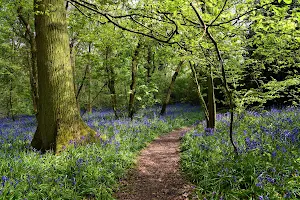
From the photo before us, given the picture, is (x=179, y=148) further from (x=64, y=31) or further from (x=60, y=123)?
(x=64, y=31)

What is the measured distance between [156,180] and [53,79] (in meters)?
3.32

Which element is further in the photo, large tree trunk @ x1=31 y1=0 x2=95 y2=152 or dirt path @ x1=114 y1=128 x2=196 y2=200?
large tree trunk @ x1=31 y1=0 x2=95 y2=152

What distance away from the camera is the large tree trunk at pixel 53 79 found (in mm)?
5645

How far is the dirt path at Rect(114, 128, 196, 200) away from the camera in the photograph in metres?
4.33

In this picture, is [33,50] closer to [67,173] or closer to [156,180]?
[67,173]

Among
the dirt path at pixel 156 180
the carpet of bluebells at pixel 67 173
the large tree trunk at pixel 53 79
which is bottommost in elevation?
the dirt path at pixel 156 180

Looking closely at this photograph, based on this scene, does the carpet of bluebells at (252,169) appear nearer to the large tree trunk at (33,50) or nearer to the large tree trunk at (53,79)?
the large tree trunk at (53,79)

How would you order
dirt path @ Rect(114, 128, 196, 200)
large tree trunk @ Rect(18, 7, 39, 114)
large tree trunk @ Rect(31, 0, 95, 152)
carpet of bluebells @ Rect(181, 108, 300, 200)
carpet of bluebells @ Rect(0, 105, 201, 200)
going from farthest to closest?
large tree trunk @ Rect(18, 7, 39, 114)
large tree trunk @ Rect(31, 0, 95, 152)
dirt path @ Rect(114, 128, 196, 200)
carpet of bluebells @ Rect(0, 105, 201, 200)
carpet of bluebells @ Rect(181, 108, 300, 200)

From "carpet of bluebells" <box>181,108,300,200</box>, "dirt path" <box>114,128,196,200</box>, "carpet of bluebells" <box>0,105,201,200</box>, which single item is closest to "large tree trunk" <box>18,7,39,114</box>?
"carpet of bluebells" <box>0,105,201,200</box>

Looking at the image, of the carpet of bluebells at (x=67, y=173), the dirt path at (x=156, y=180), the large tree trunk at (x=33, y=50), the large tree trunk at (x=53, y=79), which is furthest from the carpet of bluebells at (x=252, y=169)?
the large tree trunk at (x=33, y=50)

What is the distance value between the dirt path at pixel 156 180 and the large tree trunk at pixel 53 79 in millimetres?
1794

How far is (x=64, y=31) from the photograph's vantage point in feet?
19.3

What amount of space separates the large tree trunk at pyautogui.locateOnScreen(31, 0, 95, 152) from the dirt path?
5.89 ft

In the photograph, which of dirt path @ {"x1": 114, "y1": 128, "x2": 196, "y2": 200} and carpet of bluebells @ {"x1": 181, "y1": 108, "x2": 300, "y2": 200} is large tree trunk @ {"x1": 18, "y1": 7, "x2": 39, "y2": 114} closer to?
dirt path @ {"x1": 114, "y1": 128, "x2": 196, "y2": 200}
